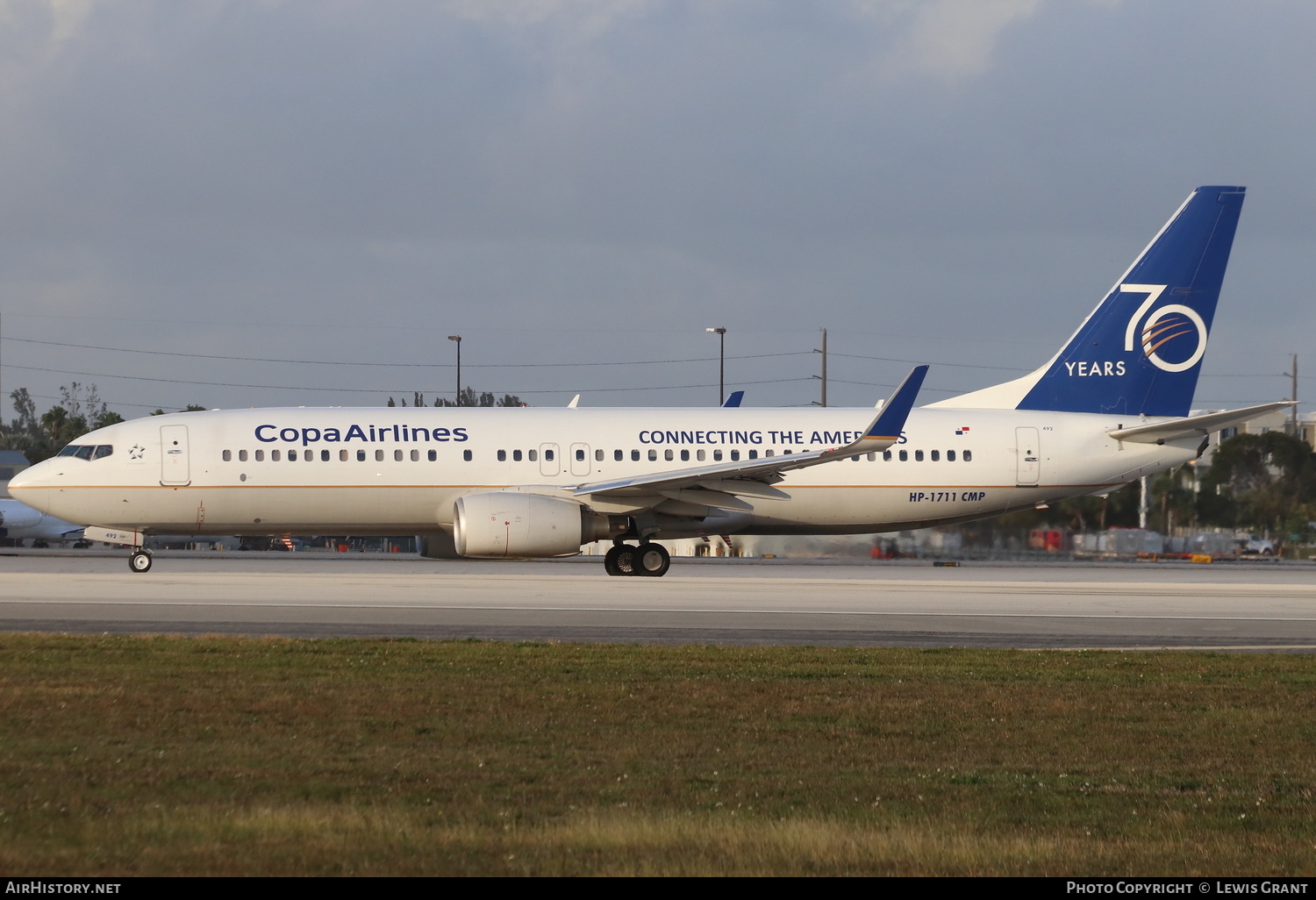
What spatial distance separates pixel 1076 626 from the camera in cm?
1819

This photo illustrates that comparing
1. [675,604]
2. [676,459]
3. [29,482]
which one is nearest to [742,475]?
[676,459]

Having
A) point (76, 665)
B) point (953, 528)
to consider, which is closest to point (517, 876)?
point (76, 665)

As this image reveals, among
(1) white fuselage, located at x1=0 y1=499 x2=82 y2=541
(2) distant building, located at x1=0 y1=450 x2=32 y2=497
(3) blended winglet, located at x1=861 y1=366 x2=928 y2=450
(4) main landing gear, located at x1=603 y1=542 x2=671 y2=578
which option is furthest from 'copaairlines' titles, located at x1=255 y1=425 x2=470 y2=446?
(2) distant building, located at x1=0 y1=450 x2=32 y2=497

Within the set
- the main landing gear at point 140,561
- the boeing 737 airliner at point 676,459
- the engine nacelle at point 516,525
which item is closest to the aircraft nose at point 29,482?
the boeing 737 airliner at point 676,459

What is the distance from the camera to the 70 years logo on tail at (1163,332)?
30.7 metres

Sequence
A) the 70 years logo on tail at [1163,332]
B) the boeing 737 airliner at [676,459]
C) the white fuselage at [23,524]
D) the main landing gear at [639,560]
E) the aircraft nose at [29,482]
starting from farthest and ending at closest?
the white fuselage at [23,524] < the 70 years logo on tail at [1163,332] < the main landing gear at [639,560] < the aircraft nose at [29,482] < the boeing 737 airliner at [676,459]

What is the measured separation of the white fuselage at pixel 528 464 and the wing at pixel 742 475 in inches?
21.7

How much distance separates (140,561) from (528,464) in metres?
8.14

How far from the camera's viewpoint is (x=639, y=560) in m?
28.0

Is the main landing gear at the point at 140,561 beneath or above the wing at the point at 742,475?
beneath

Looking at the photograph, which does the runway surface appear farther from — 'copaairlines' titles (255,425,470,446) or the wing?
'copaairlines' titles (255,425,470,446)

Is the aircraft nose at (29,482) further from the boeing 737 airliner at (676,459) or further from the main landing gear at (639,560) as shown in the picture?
the main landing gear at (639,560)
